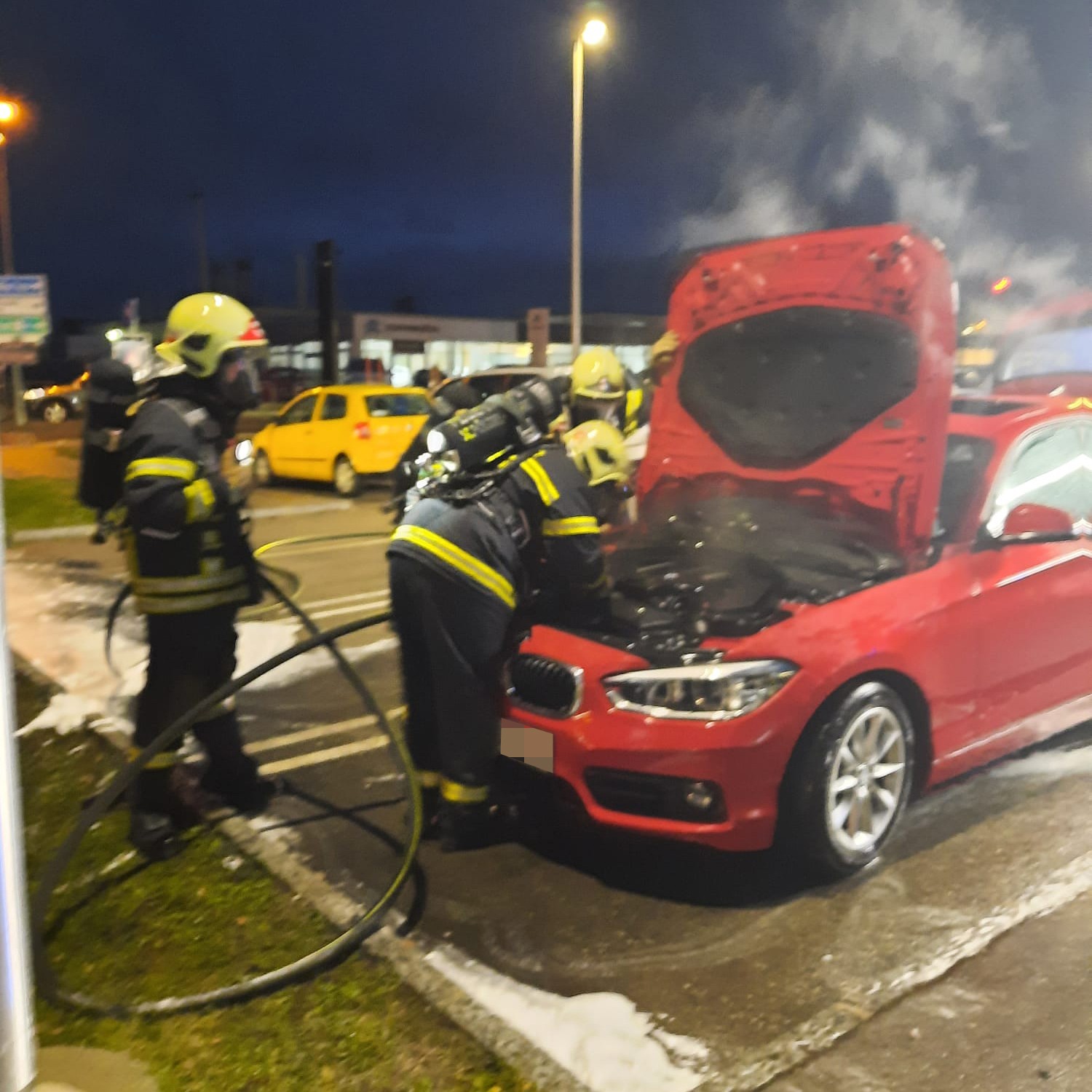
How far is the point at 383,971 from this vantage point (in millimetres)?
3035

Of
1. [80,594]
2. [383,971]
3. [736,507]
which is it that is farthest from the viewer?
[80,594]

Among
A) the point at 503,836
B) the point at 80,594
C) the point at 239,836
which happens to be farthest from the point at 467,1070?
the point at 80,594

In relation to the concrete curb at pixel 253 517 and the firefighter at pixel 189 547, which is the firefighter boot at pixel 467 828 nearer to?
the firefighter at pixel 189 547

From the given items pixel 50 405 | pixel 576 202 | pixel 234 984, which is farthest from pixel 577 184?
pixel 50 405

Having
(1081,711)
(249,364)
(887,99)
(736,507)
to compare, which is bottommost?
(1081,711)

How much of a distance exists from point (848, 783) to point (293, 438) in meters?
13.1

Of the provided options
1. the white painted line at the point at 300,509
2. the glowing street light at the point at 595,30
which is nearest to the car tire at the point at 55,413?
the white painted line at the point at 300,509

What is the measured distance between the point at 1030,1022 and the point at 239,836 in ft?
9.03

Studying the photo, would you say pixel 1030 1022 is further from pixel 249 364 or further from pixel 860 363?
pixel 249 364

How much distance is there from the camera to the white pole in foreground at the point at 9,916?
2021 millimetres

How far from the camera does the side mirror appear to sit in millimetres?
3996

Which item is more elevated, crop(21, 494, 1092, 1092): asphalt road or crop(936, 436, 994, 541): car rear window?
crop(936, 436, 994, 541): car rear window

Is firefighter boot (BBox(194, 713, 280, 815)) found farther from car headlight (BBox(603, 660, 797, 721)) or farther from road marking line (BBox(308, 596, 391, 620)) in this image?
road marking line (BBox(308, 596, 391, 620))

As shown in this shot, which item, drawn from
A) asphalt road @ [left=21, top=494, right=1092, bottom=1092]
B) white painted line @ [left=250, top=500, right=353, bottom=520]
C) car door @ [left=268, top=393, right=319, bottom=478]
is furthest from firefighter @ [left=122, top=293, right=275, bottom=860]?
car door @ [left=268, top=393, right=319, bottom=478]
